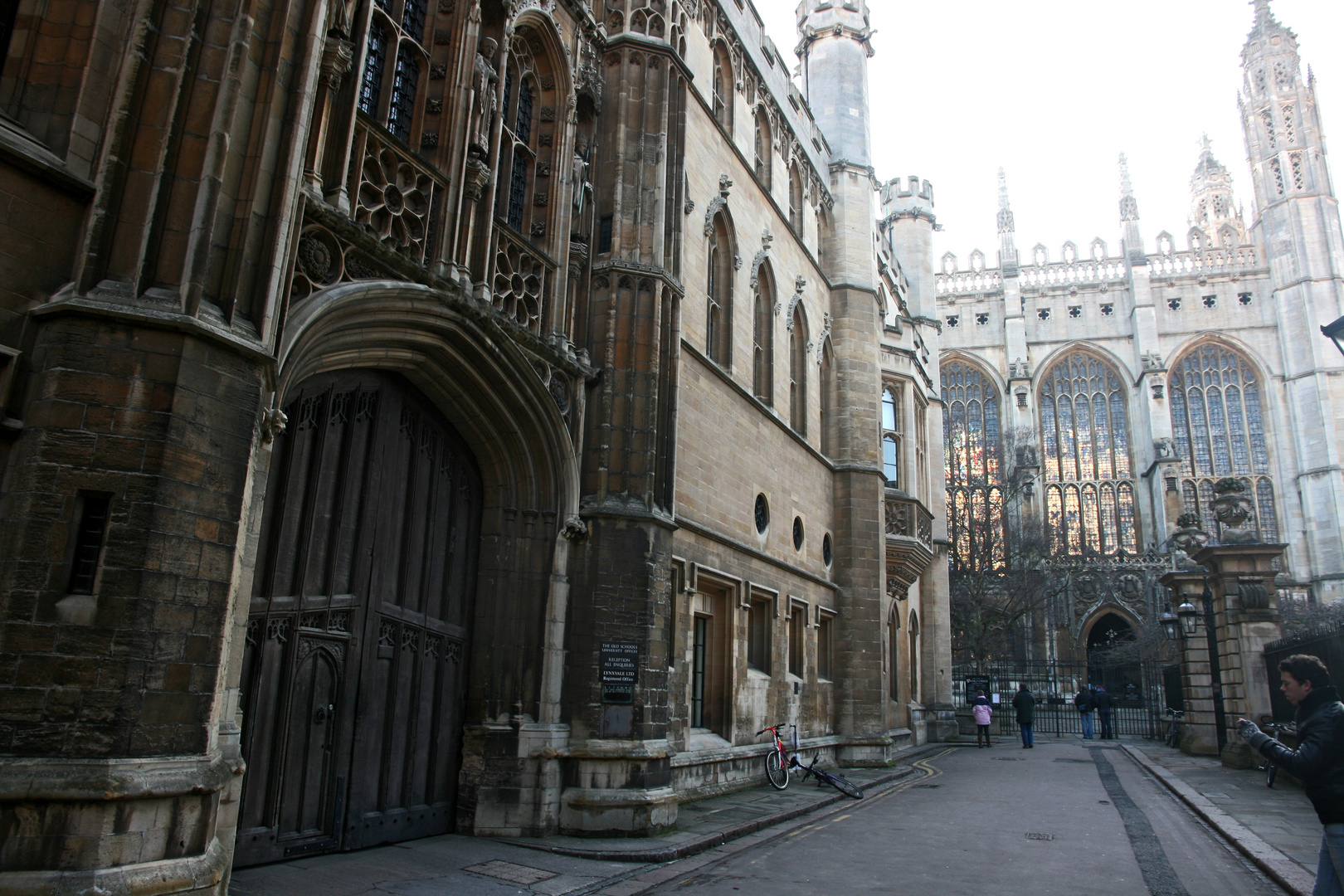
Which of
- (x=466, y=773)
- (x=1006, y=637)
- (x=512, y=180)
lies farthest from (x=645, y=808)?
(x=1006, y=637)

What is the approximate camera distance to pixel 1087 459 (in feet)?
182

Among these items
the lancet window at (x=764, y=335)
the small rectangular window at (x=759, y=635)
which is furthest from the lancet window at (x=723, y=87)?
the small rectangular window at (x=759, y=635)

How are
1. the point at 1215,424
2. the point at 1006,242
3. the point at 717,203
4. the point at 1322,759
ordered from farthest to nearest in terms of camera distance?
1. the point at 1006,242
2. the point at 1215,424
3. the point at 717,203
4. the point at 1322,759

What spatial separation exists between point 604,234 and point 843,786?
8.58m

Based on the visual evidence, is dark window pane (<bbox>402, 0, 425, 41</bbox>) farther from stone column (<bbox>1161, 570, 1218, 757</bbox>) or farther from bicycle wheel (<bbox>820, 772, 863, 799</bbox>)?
stone column (<bbox>1161, 570, 1218, 757</bbox>)

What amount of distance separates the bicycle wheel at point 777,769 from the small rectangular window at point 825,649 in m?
4.18

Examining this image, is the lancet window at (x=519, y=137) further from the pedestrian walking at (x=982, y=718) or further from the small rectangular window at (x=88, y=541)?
the pedestrian walking at (x=982, y=718)

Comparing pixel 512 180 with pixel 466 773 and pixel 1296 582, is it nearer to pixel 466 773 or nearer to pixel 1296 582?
pixel 466 773

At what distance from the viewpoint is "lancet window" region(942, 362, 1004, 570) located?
156 ft

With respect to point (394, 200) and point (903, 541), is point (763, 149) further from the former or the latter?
point (394, 200)

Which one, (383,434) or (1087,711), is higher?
(383,434)

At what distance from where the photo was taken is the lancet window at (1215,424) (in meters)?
53.2

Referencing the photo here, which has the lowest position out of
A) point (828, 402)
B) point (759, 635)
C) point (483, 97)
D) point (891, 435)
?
point (759, 635)

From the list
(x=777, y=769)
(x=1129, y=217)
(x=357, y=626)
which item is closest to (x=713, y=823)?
(x=777, y=769)
